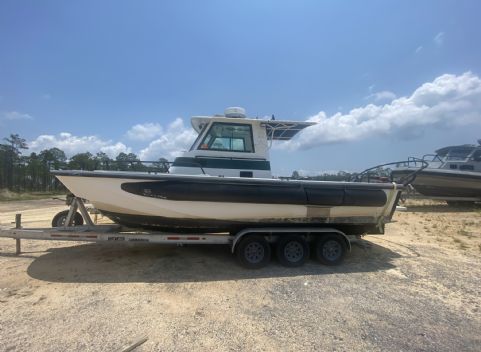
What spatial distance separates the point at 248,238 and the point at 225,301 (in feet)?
4.79

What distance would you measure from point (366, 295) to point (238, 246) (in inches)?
79.5

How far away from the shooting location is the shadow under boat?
15.3ft

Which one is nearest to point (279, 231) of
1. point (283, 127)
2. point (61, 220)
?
point (283, 127)

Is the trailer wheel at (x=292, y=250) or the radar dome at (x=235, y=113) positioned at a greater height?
the radar dome at (x=235, y=113)

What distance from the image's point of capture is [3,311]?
3.48 metres

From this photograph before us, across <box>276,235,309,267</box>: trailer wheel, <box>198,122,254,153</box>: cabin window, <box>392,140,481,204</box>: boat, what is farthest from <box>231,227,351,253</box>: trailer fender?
<box>392,140,481,204</box>: boat

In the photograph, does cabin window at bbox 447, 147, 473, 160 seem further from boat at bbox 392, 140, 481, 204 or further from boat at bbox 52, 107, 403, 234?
boat at bbox 52, 107, 403, 234

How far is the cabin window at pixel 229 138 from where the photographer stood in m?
6.34

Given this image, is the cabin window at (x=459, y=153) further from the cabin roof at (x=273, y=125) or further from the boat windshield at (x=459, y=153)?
the cabin roof at (x=273, y=125)

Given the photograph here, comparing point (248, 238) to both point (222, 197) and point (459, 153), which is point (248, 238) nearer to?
point (222, 197)

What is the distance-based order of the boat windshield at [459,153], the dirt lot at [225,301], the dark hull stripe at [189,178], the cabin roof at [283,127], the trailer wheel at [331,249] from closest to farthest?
the dirt lot at [225,301]
the dark hull stripe at [189,178]
the trailer wheel at [331,249]
the cabin roof at [283,127]
the boat windshield at [459,153]

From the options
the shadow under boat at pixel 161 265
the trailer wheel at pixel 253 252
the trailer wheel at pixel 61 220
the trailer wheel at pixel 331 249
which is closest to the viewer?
the shadow under boat at pixel 161 265

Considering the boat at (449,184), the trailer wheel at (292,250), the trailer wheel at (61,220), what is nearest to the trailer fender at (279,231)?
the trailer wheel at (292,250)

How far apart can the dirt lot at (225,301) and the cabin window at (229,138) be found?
2.01 m
